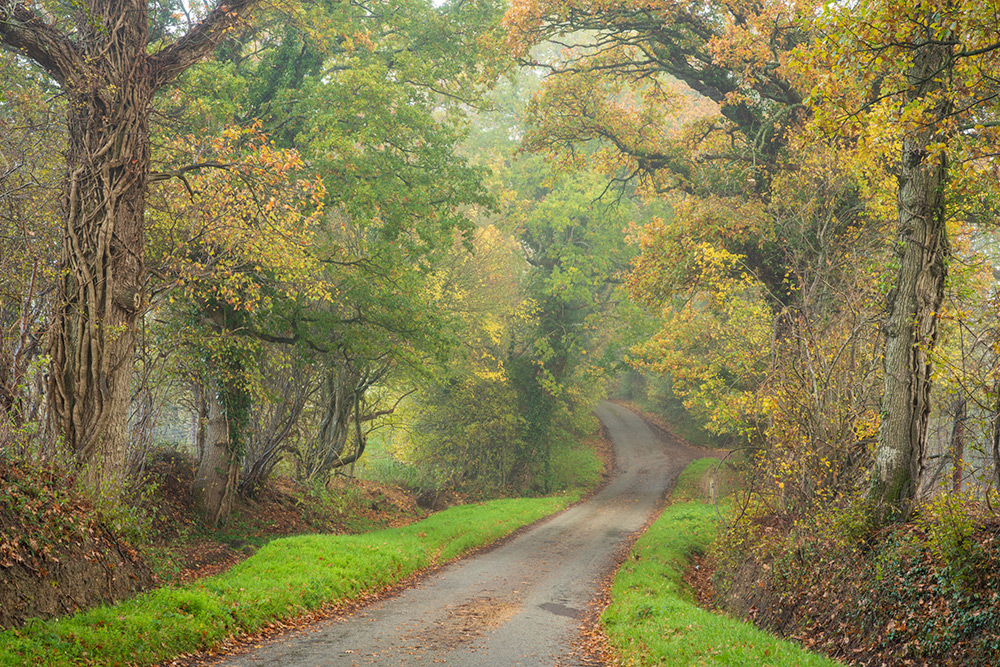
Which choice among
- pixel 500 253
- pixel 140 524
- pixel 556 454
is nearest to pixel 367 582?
pixel 140 524

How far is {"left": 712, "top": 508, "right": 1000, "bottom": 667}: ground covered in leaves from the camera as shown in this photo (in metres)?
6.64

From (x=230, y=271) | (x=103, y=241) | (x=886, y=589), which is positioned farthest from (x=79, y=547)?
(x=886, y=589)

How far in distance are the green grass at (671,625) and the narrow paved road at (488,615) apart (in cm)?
70

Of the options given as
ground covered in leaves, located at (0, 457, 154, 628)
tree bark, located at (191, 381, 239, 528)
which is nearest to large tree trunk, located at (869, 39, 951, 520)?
ground covered in leaves, located at (0, 457, 154, 628)

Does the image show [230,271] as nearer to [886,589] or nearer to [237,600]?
[237,600]

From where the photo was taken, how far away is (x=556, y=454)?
3344 cm

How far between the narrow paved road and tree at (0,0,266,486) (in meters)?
3.80

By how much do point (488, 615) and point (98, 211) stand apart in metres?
8.51

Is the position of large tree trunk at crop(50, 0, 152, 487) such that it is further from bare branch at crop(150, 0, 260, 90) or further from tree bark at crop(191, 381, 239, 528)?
tree bark at crop(191, 381, 239, 528)

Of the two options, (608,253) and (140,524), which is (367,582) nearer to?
(140,524)

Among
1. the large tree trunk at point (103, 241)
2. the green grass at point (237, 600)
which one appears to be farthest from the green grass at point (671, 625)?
the large tree trunk at point (103, 241)

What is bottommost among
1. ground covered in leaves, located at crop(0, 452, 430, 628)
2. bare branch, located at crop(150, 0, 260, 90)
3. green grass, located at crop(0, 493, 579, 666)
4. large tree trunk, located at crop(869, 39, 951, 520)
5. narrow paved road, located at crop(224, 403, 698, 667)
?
narrow paved road, located at crop(224, 403, 698, 667)

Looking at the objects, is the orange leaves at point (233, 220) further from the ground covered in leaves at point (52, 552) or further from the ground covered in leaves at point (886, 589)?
the ground covered in leaves at point (886, 589)

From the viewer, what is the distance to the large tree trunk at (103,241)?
8.89 meters
